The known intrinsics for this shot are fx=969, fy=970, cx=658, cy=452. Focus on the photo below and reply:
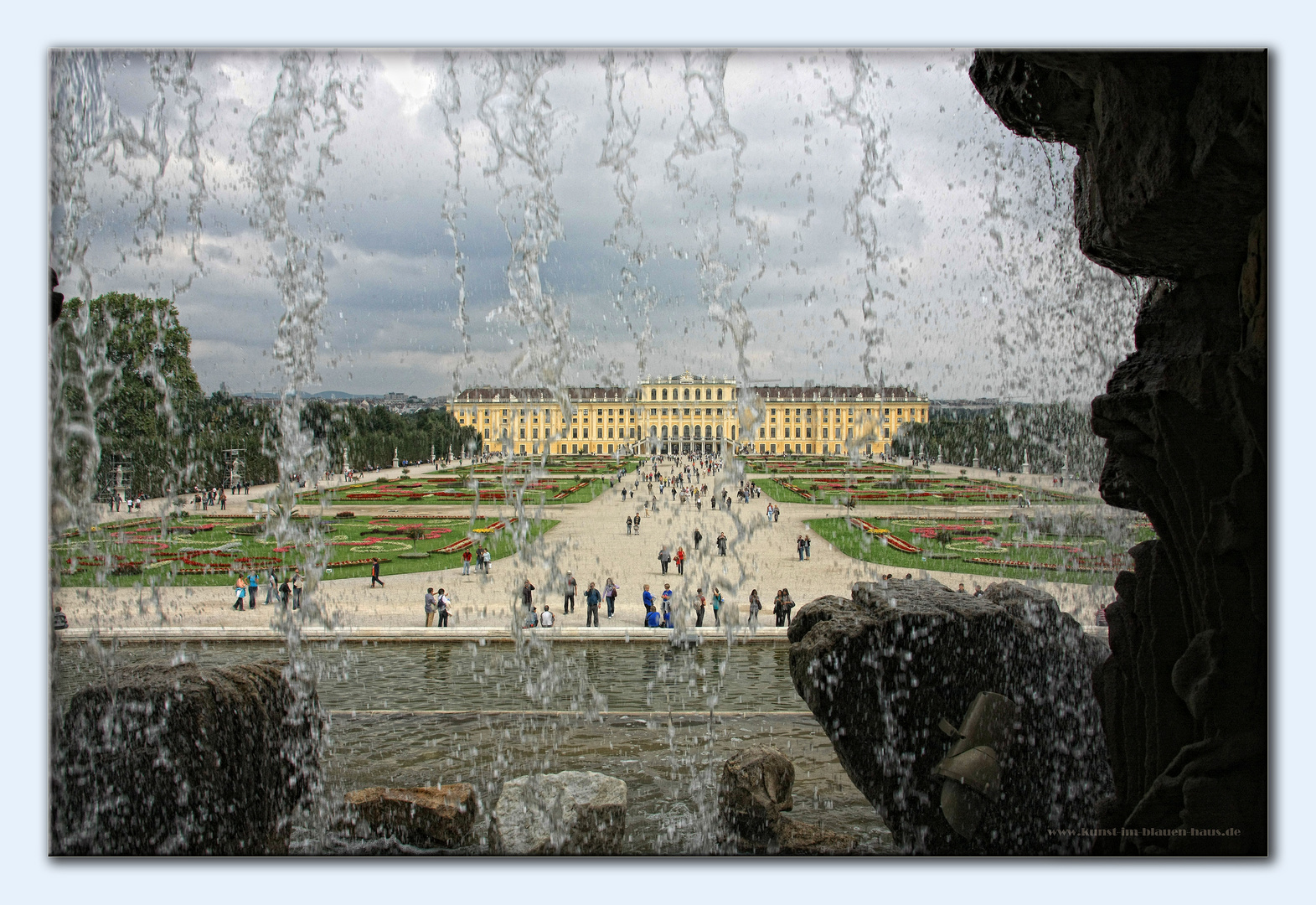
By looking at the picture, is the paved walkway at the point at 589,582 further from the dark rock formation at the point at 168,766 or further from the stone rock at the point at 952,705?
the stone rock at the point at 952,705

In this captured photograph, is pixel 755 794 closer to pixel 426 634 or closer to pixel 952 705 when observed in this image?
pixel 952 705

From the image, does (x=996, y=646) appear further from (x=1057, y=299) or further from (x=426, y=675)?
(x=426, y=675)

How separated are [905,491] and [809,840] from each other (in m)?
19.8

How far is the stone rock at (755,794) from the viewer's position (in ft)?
17.6

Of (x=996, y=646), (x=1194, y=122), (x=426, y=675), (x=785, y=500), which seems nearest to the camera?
(x=1194, y=122)

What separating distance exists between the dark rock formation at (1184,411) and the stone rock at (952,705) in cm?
43

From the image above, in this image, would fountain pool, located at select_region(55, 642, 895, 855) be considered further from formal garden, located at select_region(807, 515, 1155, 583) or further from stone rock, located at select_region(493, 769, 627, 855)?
formal garden, located at select_region(807, 515, 1155, 583)

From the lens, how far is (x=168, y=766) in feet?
14.7

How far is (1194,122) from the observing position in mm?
3643

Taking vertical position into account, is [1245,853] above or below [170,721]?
below

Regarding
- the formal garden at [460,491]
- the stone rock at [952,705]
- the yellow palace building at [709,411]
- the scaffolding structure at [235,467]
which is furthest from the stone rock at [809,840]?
the formal garden at [460,491]

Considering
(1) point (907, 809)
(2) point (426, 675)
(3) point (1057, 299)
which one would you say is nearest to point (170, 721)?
(1) point (907, 809)

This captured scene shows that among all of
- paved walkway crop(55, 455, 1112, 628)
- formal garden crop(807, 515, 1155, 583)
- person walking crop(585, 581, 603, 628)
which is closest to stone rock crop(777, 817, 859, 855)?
paved walkway crop(55, 455, 1112, 628)

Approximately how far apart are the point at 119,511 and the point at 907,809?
7819 mm
